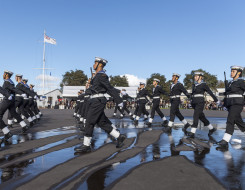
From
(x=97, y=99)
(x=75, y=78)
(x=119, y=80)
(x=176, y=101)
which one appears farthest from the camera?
(x=119, y=80)

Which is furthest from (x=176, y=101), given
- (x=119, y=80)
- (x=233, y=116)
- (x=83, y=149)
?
(x=119, y=80)

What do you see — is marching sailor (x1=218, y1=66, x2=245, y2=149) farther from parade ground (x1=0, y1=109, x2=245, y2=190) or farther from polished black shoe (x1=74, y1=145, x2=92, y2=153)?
polished black shoe (x1=74, y1=145, x2=92, y2=153)

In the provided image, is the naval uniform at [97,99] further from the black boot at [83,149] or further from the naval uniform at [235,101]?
the naval uniform at [235,101]

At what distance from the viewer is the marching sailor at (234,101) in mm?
6414

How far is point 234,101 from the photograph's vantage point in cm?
644

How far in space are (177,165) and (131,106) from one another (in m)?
39.1

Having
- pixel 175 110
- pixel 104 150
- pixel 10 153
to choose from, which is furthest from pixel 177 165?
pixel 175 110

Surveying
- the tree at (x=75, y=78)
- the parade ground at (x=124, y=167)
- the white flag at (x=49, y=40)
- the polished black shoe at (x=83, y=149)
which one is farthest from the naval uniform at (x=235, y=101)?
the tree at (x=75, y=78)

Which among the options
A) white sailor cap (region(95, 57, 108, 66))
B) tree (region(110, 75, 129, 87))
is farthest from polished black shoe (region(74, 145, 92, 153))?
tree (region(110, 75, 129, 87))

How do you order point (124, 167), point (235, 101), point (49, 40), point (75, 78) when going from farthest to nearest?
point (75, 78)
point (49, 40)
point (235, 101)
point (124, 167)

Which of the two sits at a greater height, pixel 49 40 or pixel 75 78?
pixel 49 40

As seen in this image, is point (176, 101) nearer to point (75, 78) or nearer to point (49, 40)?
point (49, 40)

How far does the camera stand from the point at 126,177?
371 centimetres

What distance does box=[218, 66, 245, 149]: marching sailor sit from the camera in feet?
21.0
